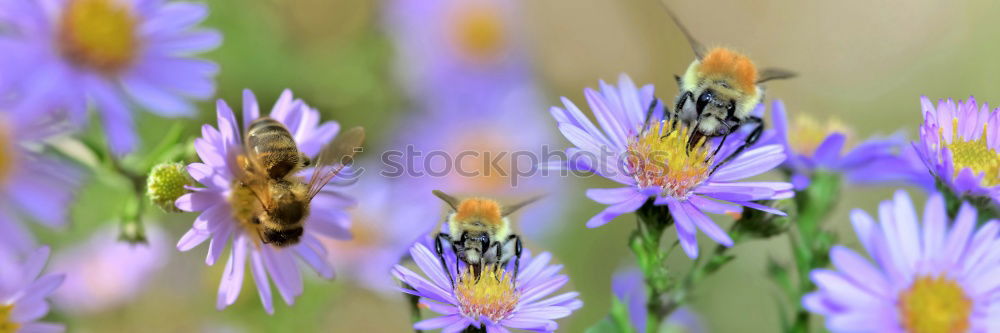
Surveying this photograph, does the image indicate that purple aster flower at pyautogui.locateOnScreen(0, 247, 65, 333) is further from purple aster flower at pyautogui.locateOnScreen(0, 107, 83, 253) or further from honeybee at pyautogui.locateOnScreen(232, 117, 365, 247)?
purple aster flower at pyautogui.locateOnScreen(0, 107, 83, 253)

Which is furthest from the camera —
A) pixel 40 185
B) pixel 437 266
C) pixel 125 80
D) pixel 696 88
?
pixel 125 80

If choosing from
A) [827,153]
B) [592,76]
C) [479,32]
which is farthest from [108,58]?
[592,76]

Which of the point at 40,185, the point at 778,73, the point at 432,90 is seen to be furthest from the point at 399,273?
the point at 432,90

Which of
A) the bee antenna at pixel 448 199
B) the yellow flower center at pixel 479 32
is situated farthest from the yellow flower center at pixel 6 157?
the yellow flower center at pixel 479 32

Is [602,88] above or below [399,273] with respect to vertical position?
above

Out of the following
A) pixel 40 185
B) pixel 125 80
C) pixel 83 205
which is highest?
pixel 83 205

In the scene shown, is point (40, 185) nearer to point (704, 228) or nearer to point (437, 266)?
point (437, 266)

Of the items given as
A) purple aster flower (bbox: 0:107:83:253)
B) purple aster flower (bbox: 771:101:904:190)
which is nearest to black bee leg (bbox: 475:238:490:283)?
purple aster flower (bbox: 771:101:904:190)
